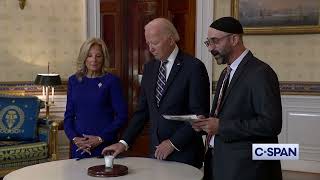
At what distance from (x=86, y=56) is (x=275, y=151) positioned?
52.2 inches

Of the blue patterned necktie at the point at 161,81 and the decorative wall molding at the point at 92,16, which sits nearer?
the blue patterned necktie at the point at 161,81

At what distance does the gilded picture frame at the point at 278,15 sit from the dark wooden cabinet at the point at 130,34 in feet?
2.35

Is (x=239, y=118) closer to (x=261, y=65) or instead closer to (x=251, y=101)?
(x=251, y=101)

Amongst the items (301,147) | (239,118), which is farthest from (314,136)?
(239,118)

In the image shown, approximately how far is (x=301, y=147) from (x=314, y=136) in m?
0.16

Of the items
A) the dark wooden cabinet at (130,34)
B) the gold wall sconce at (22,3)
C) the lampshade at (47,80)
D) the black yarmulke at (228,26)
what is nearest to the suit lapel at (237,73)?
the black yarmulke at (228,26)

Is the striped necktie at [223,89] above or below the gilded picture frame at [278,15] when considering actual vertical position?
below

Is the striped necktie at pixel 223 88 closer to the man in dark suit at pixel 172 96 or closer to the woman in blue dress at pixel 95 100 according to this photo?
the man in dark suit at pixel 172 96

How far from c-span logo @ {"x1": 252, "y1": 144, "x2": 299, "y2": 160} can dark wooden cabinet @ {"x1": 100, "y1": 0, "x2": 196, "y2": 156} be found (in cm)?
332

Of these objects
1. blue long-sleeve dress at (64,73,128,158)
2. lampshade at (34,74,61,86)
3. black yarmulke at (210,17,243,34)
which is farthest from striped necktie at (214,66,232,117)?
lampshade at (34,74,61,86)

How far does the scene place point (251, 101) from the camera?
1773mm

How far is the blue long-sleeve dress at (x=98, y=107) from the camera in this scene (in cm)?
261

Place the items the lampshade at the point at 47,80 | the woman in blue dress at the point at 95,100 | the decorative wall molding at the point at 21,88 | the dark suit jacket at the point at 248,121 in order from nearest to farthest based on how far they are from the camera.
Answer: the dark suit jacket at the point at 248,121, the woman in blue dress at the point at 95,100, the lampshade at the point at 47,80, the decorative wall molding at the point at 21,88

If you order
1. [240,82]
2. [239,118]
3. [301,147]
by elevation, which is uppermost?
[240,82]
